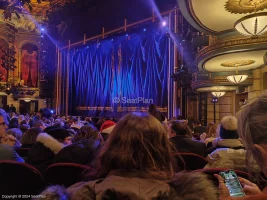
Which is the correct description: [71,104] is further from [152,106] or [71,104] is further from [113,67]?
[152,106]

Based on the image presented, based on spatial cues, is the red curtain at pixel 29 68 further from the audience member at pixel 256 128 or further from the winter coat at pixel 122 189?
the audience member at pixel 256 128

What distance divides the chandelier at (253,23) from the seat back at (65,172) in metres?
3.07

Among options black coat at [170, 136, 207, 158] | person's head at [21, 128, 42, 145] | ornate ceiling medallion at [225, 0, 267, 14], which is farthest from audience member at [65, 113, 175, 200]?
ornate ceiling medallion at [225, 0, 267, 14]

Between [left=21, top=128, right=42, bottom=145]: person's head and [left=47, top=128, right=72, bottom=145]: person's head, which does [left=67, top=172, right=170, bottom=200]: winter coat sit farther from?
[left=21, top=128, right=42, bottom=145]: person's head

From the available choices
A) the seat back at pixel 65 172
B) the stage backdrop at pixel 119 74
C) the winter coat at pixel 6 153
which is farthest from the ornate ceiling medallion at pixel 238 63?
the winter coat at pixel 6 153

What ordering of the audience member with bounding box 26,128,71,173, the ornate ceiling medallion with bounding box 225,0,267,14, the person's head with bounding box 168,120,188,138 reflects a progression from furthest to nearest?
the ornate ceiling medallion with bounding box 225,0,267,14
the person's head with bounding box 168,120,188,138
the audience member with bounding box 26,128,71,173

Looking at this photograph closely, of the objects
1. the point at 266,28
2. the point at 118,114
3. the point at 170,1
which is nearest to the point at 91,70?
the point at 118,114

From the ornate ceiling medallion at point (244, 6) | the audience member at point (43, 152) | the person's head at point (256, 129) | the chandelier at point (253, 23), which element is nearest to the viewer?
the person's head at point (256, 129)

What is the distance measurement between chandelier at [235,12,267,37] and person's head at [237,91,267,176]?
3176 mm

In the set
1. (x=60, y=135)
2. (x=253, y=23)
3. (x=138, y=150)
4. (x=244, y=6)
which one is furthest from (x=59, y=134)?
(x=244, y=6)

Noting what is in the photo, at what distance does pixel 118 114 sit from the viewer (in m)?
13.9

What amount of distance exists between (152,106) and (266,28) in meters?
2.00

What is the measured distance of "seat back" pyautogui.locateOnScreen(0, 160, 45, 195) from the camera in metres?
1.83

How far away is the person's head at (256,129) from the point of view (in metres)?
0.75
